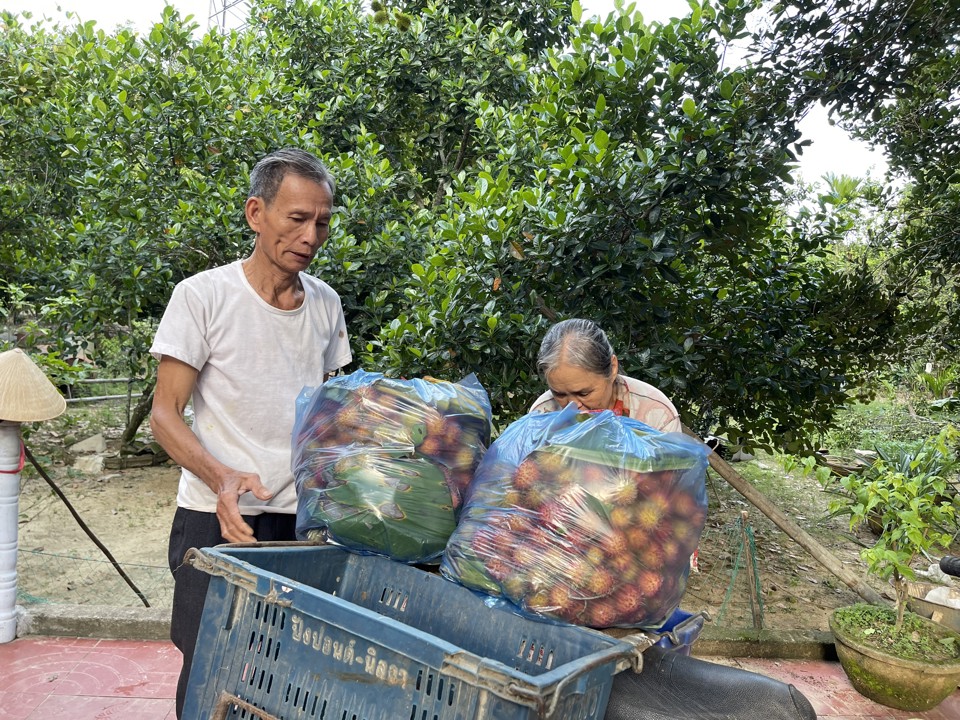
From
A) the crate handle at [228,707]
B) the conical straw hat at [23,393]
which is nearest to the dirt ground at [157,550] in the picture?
the conical straw hat at [23,393]

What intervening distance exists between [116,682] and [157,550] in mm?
2739

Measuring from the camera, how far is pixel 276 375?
6.67 ft

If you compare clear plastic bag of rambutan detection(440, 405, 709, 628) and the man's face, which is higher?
the man's face

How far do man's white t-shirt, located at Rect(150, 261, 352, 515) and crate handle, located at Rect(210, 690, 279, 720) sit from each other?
633 millimetres

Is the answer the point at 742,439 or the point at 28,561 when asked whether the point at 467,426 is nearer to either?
the point at 742,439

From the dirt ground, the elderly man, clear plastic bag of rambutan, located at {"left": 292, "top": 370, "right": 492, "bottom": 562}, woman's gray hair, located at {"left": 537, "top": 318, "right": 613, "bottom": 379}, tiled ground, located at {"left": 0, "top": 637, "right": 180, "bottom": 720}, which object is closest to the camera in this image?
clear plastic bag of rambutan, located at {"left": 292, "top": 370, "right": 492, "bottom": 562}

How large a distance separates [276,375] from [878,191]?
5283 mm

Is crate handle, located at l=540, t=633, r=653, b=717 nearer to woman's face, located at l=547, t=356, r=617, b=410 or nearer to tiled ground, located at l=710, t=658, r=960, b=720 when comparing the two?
woman's face, located at l=547, t=356, r=617, b=410

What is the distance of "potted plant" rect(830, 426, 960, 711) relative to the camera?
3543 millimetres

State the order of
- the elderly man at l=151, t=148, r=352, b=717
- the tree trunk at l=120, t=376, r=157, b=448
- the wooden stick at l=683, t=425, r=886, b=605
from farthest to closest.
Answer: the tree trunk at l=120, t=376, r=157, b=448
the wooden stick at l=683, t=425, r=886, b=605
the elderly man at l=151, t=148, r=352, b=717

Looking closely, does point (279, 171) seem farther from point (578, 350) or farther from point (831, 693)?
point (831, 693)

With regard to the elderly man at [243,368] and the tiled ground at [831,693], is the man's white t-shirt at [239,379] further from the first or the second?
the tiled ground at [831,693]

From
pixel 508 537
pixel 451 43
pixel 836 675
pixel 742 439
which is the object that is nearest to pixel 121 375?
pixel 451 43

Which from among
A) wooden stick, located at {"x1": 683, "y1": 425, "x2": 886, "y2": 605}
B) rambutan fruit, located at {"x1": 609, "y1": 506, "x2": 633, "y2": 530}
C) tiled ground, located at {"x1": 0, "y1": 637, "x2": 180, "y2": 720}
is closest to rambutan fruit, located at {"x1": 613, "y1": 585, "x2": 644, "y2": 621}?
rambutan fruit, located at {"x1": 609, "y1": 506, "x2": 633, "y2": 530}
